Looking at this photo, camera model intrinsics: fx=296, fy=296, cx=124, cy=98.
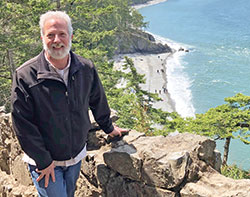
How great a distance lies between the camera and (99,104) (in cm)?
379

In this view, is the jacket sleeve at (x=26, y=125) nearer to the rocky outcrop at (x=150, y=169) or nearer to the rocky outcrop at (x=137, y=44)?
the rocky outcrop at (x=150, y=169)

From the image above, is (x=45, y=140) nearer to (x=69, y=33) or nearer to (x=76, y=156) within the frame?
(x=76, y=156)

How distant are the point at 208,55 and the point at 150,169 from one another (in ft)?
186

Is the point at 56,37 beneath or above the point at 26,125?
above

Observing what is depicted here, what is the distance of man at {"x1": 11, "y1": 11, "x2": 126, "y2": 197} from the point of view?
2.94 meters

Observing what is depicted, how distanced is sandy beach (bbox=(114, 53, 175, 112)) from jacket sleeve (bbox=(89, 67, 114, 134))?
33222 mm

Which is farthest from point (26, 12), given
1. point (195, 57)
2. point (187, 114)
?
point (195, 57)

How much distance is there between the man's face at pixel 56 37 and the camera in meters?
2.94

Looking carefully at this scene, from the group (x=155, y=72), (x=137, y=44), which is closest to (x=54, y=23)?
(x=155, y=72)

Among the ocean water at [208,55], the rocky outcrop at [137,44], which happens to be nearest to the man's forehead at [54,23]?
the ocean water at [208,55]

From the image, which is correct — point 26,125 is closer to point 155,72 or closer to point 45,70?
point 45,70

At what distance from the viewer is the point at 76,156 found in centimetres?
344

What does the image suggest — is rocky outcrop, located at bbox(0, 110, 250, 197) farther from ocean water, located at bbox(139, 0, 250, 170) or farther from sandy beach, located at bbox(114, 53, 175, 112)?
sandy beach, located at bbox(114, 53, 175, 112)

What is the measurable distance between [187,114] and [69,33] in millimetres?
33817
